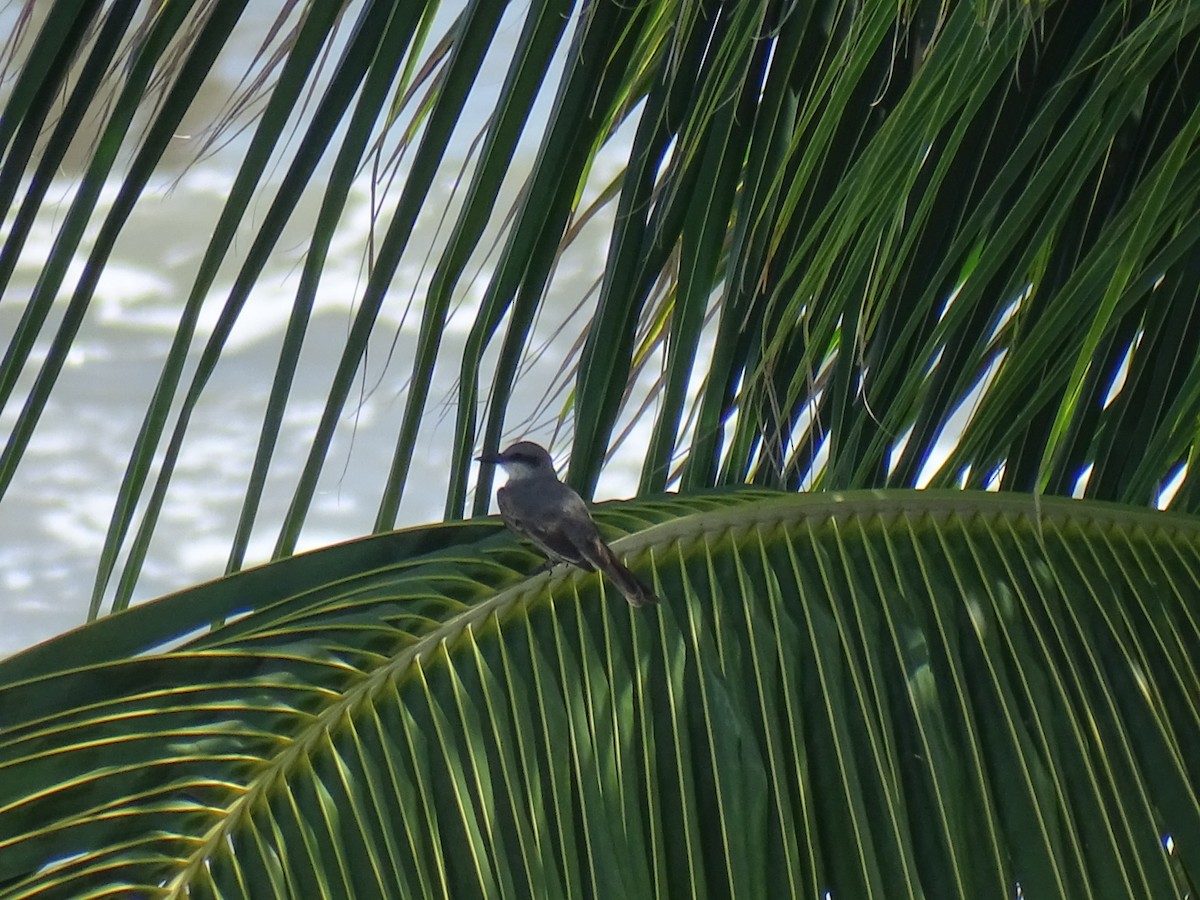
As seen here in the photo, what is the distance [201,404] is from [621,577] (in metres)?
4.39

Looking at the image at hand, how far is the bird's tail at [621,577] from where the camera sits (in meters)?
0.98

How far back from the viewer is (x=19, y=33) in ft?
3.33

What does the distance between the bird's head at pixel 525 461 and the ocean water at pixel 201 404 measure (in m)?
2.52

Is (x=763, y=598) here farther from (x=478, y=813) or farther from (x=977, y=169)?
(x=977, y=169)


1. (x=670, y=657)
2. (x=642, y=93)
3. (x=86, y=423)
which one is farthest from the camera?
(x=86, y=423)

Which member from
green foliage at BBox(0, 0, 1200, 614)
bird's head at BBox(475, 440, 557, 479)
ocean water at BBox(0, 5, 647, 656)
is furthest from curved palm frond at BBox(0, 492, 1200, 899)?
ocean water at BBox(0, 5, 647, 656)

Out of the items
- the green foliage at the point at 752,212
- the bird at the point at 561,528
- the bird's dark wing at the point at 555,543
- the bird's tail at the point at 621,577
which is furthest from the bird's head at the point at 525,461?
the bird's tail at the point at 621,577

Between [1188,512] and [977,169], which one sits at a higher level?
[977,169]

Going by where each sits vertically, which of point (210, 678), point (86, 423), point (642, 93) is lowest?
point (210, 678)

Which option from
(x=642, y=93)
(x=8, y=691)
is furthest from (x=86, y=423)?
(x=8, y=691)

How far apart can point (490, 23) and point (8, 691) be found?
0.58 meters

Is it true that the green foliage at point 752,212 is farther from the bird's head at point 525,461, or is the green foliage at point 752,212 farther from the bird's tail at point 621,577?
the bird's head at point 525,461

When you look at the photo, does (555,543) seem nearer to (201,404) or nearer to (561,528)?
(561,528)

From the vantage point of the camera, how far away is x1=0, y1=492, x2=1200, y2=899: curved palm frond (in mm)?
793
